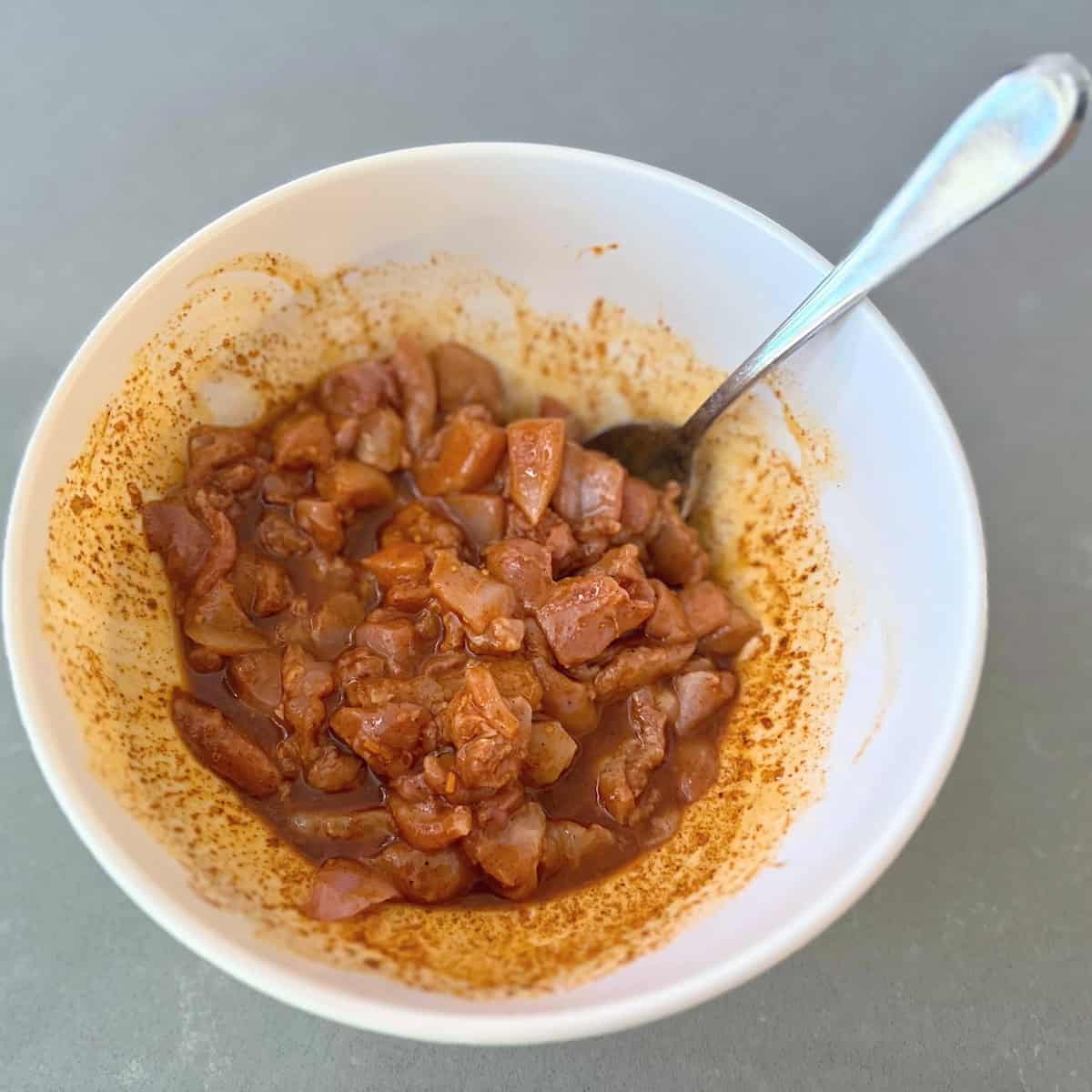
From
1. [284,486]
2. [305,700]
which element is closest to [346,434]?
[284,486]

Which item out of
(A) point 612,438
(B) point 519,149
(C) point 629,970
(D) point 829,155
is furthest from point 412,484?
(D) point 829,155

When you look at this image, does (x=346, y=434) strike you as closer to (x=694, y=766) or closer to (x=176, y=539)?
(x=176, y=539)

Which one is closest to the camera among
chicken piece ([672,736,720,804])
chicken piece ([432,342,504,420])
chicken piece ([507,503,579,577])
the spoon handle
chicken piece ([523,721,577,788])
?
the spoon handle

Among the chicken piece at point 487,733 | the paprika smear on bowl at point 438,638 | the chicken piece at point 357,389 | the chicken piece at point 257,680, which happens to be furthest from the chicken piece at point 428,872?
the chicken piece at point 357,389

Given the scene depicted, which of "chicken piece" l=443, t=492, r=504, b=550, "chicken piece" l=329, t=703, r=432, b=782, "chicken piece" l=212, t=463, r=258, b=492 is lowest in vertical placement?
"chicken piece" l=329, t=703, r=432, b=782

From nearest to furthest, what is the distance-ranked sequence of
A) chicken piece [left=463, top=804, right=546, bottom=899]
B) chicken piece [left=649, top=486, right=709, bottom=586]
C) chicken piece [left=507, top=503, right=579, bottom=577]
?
1. chicken piece [left=463, top=804, right=546, bottom=899]
2. chicken piece [left=507, top=503, right=579, bottom=577]
3. chicken piece [left=649, top=486, right=709, bottom=586]

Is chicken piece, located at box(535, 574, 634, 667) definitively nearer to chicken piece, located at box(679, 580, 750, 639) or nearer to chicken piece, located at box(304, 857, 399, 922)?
chicken piece, located at box(679, 580, 750, 639)

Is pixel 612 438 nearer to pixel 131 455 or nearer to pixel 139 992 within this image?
pixel 131 455

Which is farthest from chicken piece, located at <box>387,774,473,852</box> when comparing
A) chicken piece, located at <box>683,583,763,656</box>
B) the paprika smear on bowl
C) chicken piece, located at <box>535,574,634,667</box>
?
chicken piece, located at <box>683,583,763,656</box>
